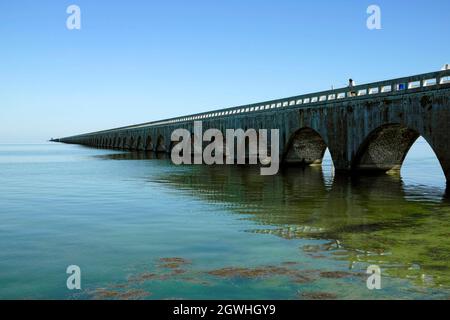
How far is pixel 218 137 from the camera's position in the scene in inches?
1759

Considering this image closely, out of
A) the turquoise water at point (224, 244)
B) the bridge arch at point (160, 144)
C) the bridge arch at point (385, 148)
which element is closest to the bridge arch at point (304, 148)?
the bridge arch at point (385, 148)

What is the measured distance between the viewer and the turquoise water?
6.53 metres

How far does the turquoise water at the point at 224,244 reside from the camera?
257 inches

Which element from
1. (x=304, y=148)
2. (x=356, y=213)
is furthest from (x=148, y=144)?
(x=356, y=213)

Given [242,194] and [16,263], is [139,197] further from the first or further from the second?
[16,263]

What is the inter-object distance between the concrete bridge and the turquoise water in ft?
11.4

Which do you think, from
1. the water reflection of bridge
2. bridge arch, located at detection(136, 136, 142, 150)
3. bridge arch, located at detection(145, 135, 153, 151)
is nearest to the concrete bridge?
the water reflection of bridge

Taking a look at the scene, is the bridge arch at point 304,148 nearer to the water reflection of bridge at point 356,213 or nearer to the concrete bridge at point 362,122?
the concrete bridge at point 362,122

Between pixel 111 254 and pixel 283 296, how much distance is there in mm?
3605

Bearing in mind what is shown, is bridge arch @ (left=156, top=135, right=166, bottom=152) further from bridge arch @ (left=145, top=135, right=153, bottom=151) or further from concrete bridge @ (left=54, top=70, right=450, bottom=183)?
concrete bridge @ (left=54, top=70, right=450, bottom=183)

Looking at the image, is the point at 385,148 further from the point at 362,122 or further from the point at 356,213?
the point at 356,213

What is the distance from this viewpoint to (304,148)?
34500mm

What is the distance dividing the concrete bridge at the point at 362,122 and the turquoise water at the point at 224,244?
3.48 m
